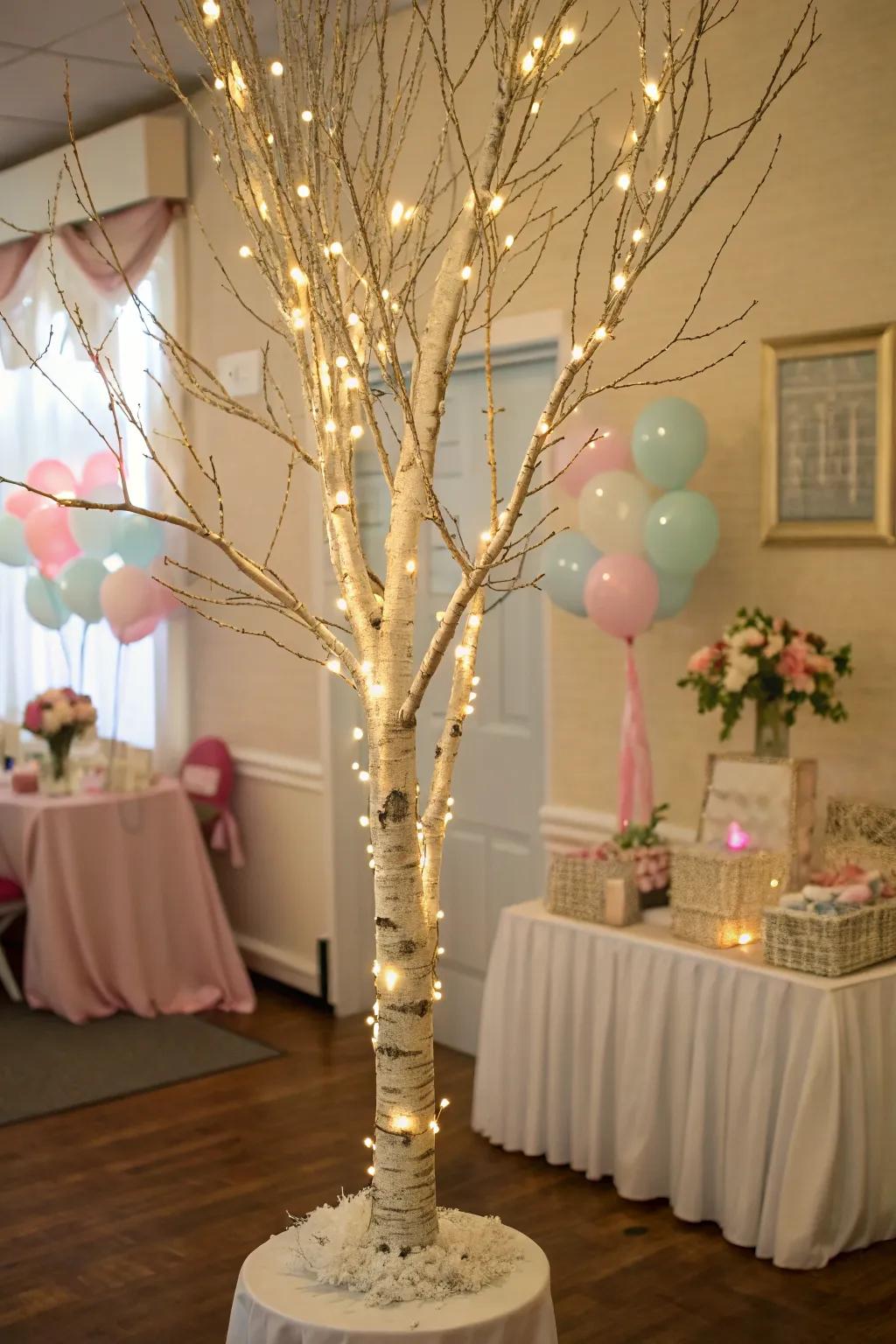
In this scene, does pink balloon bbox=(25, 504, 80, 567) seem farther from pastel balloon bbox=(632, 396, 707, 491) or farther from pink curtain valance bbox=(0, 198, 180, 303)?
pastel balloon bbox=(632, 396, 707, 491)

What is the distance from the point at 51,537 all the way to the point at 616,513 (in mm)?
2882

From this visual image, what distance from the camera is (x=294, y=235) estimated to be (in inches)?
98.3

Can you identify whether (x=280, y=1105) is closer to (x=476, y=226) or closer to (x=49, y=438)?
(x=476, y=226)

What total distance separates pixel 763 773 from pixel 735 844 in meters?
0.18

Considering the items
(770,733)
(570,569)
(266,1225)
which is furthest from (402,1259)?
(570,569)

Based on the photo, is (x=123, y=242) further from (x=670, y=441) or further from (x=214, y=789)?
(x=670, y=441)

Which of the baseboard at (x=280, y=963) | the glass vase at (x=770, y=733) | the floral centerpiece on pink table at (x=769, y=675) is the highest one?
the floral centerpiece on pink table at (x=769, y=675)

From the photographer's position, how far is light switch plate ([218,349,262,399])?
5.70m

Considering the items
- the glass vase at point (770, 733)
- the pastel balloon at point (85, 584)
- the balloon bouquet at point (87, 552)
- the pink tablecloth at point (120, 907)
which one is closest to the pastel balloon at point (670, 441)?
the glass vase at point (770, 733)

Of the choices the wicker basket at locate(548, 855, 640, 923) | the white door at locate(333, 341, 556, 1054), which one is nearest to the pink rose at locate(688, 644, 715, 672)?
the wicker basket at locate(548, 855, 640, 923)

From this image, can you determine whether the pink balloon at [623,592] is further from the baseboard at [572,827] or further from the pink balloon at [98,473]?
the pink balloon at [98,473]

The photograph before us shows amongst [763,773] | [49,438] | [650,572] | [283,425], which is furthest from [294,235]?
[49,438]

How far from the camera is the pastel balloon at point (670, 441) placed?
383 centimetres

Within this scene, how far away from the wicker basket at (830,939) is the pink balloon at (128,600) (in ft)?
9.43
